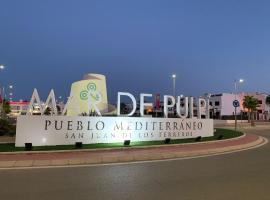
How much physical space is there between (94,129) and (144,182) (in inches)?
Answer: 450

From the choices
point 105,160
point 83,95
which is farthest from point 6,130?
point 83,95

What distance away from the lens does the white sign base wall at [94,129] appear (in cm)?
1914

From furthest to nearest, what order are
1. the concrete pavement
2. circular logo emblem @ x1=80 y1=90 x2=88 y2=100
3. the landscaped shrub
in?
circular logo emblem @ x1=80 y1=90 x2=88 y2=100 → the landscaped shrub → the concrete pavement

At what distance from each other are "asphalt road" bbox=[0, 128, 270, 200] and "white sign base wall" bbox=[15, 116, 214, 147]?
7.08 m

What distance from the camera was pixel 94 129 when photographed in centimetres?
2114

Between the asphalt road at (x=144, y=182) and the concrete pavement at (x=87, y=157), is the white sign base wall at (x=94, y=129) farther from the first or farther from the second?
the asphalt road at (x=144, y=182)

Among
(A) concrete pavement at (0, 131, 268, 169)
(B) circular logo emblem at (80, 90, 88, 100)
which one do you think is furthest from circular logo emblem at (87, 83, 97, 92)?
(A) concrete pavement at (0, 131, 268, 169)

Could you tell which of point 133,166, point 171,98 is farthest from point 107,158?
point 171,98

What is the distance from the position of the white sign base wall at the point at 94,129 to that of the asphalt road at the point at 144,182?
708cm

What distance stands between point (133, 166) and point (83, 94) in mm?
34392

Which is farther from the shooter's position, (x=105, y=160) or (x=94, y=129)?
(x=94, y=129)

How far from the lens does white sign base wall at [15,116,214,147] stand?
19.1 meters

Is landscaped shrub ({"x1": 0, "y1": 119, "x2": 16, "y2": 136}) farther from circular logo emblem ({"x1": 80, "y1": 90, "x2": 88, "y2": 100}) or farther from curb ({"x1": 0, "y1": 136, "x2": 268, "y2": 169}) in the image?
circular logo emblem ({"x1": 80, "y1": 90, "x2": 88, "y2": 100})

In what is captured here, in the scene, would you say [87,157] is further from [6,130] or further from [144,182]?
[6,130]
